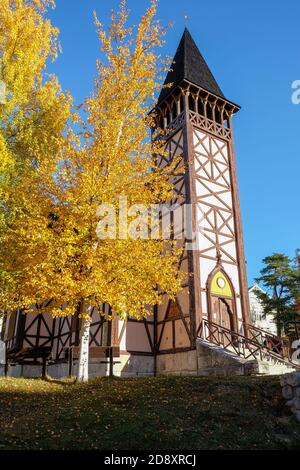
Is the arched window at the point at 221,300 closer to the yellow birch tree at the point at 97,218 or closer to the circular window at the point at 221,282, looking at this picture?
the circular window at the point at 221,282

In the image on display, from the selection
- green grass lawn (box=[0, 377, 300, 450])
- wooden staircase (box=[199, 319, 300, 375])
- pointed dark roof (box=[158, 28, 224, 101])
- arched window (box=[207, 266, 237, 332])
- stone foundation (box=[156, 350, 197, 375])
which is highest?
pointed dark roof (box=[158, 28, 224, 101])

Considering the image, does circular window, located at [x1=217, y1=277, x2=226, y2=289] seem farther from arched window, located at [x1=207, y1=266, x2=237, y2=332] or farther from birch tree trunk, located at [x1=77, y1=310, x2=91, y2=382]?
birch tree trunk, located at [x1=77, y1=310, x2=91, y2=382]

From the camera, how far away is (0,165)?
37.2 ft

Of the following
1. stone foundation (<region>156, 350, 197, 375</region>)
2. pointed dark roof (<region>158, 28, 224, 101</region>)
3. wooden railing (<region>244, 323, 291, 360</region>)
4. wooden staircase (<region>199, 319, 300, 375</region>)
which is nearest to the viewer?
wooden staircase (<region>199, 319, 300, 375</region>)

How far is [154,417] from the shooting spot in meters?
6.88

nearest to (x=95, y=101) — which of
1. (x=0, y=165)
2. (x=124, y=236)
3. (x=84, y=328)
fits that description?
(x=0, y=165)

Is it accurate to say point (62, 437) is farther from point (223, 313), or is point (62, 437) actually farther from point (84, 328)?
point (223, 313)

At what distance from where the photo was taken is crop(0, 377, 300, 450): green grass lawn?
598 centimetres

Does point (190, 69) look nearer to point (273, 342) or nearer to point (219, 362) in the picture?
point (273, 342)

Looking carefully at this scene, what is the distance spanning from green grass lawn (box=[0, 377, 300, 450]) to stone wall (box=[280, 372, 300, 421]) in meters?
0.16

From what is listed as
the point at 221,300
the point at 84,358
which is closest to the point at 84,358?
the point at 84,358

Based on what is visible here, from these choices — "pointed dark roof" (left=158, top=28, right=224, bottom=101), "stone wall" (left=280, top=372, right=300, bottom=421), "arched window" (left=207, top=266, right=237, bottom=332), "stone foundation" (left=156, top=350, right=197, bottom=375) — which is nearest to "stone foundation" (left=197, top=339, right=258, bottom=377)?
"stone foundation" (left=156, top=350, right=197, bottom=375)

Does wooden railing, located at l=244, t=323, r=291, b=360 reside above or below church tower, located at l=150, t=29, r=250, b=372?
below

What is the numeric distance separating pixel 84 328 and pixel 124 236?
9.74ft
